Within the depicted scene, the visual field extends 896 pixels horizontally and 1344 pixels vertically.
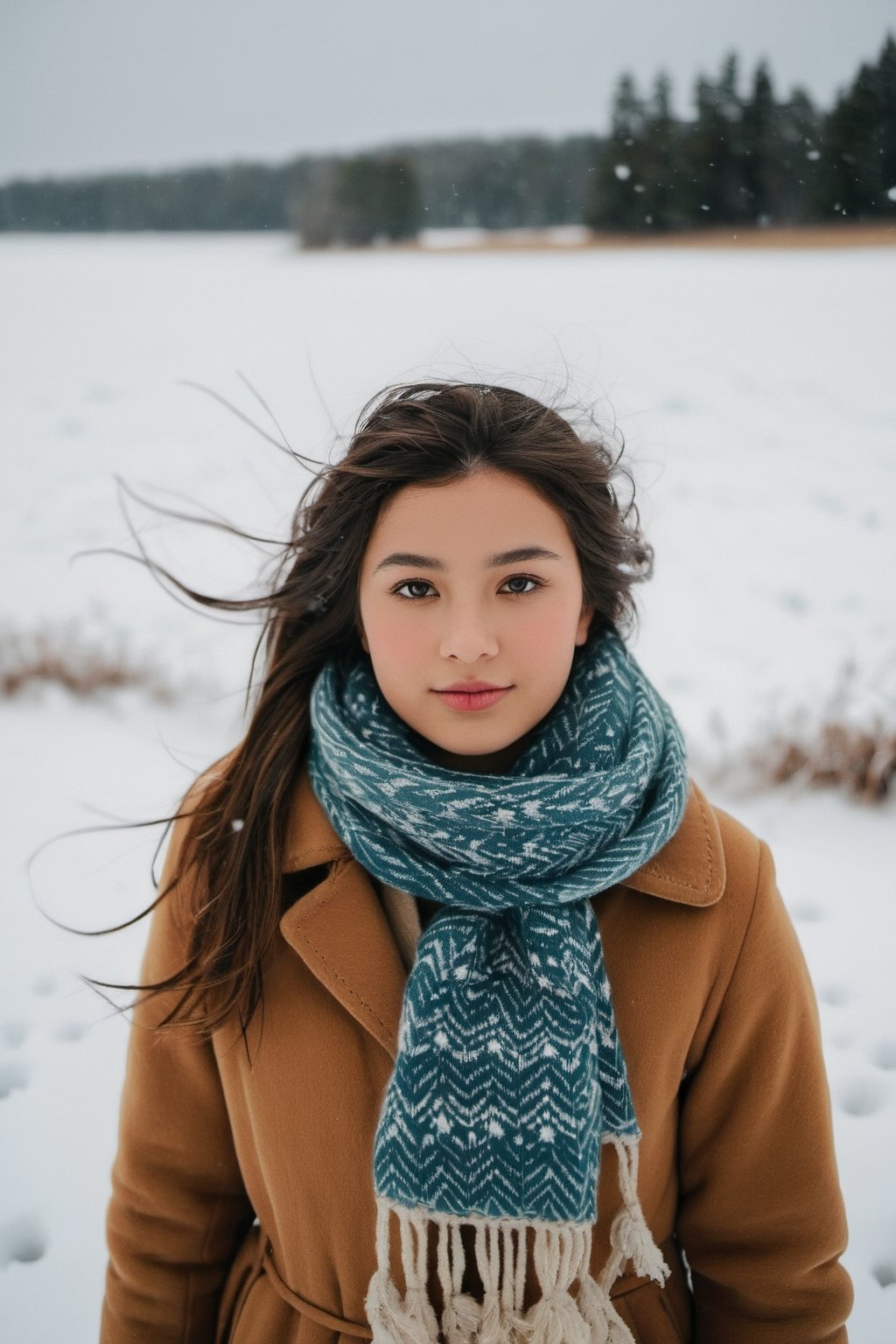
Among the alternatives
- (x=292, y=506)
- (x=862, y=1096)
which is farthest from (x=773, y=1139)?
(x=292, y=506)

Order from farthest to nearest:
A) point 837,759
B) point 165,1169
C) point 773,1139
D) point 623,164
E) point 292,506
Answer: point 292,506
point 623,164
point 837,759
point 165,1169
point 773,1139

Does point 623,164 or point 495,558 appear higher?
point 623,164

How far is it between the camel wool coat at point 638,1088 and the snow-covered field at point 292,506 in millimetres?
455

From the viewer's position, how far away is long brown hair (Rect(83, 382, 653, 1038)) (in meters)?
1.16

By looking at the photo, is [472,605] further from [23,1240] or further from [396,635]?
[23,1240]

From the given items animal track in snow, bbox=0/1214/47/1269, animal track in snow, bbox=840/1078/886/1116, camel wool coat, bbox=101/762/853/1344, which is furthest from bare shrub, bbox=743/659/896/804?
animal track in snow, bbox=0/1214/47/1269

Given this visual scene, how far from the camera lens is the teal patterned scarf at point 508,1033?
3.42ft

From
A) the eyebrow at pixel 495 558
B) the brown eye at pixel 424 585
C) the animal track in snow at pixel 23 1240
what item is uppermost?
the eyebrow at pixel 495 558

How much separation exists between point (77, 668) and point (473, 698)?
3039mm

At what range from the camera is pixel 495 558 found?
42.9 inches

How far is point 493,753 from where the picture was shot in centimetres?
129

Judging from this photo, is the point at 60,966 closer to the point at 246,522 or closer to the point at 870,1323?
the point at 870,1323

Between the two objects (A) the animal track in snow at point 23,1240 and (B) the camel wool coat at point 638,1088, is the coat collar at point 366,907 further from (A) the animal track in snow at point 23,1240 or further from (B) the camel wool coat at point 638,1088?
(A) the animal track in snow at point 23,1240

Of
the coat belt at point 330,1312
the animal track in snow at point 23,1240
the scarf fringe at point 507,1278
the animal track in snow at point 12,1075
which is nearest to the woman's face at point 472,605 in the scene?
the scarf fringe at point 507,1278
